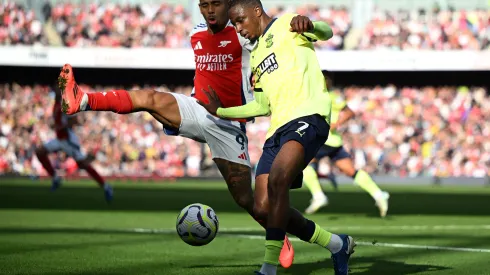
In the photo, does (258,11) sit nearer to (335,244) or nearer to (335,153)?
(335,244)

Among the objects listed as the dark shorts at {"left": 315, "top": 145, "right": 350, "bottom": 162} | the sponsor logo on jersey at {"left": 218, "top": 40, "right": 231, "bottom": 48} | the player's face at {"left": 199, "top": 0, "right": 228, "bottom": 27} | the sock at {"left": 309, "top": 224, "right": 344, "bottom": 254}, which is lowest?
the dark shorts at {"left": 315, "top": 145, "right": 350, "bottom": 162}

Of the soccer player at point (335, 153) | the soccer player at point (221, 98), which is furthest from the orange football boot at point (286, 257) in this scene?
the soccer player at point (335, 153)

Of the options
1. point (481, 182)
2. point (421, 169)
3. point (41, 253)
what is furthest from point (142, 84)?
point (41, 253)

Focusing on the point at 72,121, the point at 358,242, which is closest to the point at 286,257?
the point at 358,242

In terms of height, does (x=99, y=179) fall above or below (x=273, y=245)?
below

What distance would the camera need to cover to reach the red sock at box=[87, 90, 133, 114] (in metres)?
6.87

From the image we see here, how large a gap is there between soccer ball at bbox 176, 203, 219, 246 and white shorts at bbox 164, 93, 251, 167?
62 centimetres

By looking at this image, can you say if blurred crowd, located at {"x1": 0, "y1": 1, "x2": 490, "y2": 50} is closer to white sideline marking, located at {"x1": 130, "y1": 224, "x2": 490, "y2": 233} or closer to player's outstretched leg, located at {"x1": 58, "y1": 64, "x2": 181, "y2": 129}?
white sideline marking, located at {"x1": 130, "y1": 224, "x2": 490, "y2": 233}

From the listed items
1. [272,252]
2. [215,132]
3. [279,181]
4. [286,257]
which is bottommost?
[286,257]

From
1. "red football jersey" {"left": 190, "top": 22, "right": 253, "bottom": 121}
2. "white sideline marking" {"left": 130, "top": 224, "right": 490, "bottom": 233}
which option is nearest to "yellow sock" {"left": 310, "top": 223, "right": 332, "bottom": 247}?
"red football jersey" {"left": 190, "top": 22, "right": 253, "bottom": 121}

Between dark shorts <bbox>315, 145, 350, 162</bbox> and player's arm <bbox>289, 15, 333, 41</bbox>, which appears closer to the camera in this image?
player's arm <bbox>289, 15, 333, 41</bbox>

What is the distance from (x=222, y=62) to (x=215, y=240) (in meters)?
2.72

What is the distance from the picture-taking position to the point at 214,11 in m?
7.87

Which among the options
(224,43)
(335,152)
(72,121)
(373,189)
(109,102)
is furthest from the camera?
(72,121)
